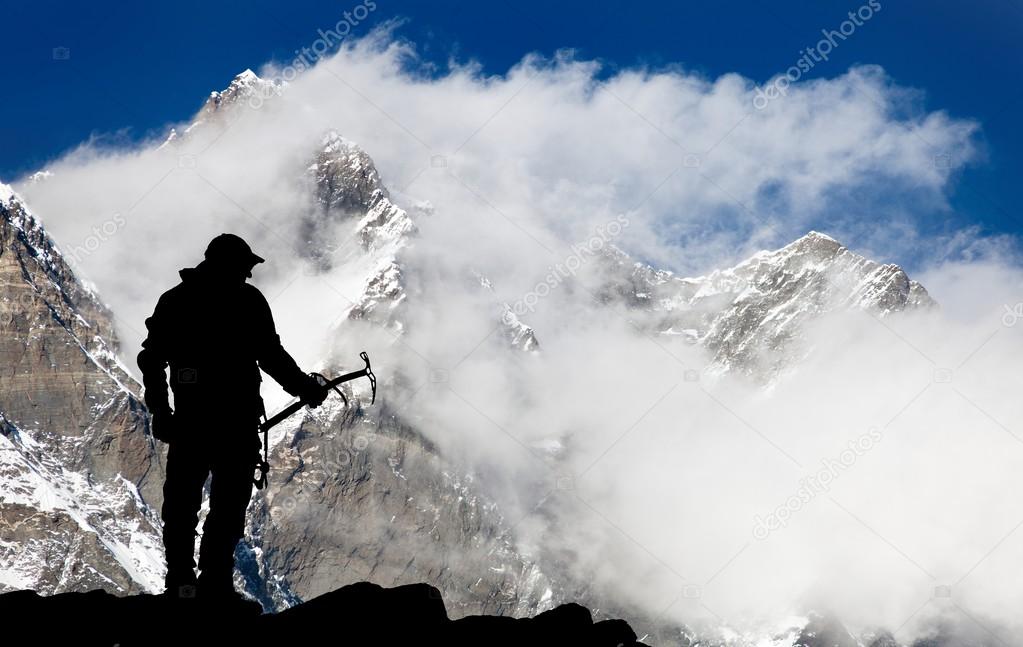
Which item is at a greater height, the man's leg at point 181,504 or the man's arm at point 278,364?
the man's arm at point 278,364

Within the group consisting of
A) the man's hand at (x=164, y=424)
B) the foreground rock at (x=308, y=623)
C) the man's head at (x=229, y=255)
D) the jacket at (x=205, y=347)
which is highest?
the man's head at (x=229, y=255)

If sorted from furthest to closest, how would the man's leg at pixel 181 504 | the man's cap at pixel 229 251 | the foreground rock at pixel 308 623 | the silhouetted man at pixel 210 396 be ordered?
the man's cap at pixel 229 251, the silhouetted man at pixel 210 396, the man's leg at pixel 181 504, the foreground rock at pixel 308 623

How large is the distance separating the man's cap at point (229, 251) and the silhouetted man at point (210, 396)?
1 centimetres

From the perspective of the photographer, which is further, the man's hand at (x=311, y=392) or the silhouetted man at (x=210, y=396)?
the man's hand at (x=311, y=392)

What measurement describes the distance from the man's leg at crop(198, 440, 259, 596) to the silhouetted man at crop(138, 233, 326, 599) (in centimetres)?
1

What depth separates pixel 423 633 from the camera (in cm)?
1377

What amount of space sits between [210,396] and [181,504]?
1.40 metres

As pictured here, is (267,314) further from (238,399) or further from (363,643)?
(363,643)

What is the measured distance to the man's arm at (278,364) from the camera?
14.9 meters

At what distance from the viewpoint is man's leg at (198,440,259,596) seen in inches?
563

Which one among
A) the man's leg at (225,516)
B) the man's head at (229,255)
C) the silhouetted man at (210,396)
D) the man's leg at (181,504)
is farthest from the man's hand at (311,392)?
the man's head at (229,255)

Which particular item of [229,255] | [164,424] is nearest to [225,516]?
[164,424]

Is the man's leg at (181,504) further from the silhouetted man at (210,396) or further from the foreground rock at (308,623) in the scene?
the foreground rock at (308,623)

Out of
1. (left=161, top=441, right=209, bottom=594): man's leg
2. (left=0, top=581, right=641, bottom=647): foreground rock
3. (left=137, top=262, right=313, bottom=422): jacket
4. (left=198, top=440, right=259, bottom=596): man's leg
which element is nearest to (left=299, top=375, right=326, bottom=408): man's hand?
(left=137, top=262, right=313, bottom=422): jacket
